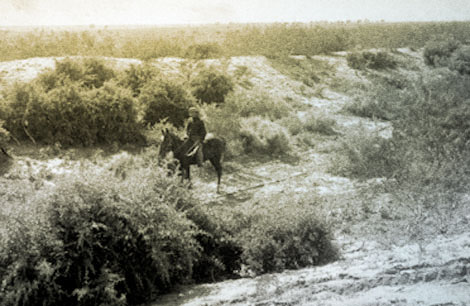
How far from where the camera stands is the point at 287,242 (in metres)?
4.67

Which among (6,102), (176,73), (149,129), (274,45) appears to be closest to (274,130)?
(149,129)

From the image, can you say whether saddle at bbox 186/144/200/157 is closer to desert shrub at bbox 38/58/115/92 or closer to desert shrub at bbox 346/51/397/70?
desert shrub at bbox 38/58/115/92

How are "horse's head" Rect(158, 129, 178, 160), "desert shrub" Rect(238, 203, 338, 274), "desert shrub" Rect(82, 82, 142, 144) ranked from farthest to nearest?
1. "desert shrub" Rect(82, 82, 142, 144)
2. "horse's head" Rect(158, 129, 178, 160)
3. "desert shrub" Rect(238, 203, 338, 274)

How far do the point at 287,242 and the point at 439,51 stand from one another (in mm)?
14274

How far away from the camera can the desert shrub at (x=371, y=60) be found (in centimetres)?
1648

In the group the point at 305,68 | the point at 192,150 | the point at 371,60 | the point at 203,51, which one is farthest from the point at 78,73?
the point at 371,60

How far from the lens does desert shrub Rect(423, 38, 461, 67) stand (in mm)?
14856

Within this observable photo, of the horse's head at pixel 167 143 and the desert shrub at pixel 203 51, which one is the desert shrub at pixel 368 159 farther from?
the desert shrub at pixel 203 51

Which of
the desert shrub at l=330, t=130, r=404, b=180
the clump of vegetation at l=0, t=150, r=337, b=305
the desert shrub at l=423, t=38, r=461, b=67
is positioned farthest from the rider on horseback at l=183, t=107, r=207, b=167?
the desert shrub at l=423, t=38, r=461, b=67

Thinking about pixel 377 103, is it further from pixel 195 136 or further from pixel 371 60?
pixel 195 136

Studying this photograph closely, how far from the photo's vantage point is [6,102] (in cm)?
848

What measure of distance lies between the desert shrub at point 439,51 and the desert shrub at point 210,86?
843 cm

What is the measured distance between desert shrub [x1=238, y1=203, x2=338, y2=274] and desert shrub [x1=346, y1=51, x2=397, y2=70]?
1311 cm

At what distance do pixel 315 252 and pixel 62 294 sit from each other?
2711mm
